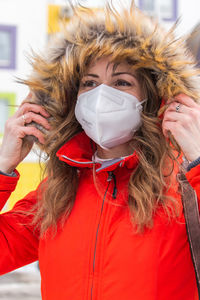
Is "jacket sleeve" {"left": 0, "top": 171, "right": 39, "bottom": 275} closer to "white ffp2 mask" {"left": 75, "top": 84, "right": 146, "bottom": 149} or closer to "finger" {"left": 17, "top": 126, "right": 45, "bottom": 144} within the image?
"finger" {"left": 17, "top": 126, "right": 45, "bottom": 144}

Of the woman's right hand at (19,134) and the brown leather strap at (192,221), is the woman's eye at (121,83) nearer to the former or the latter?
the woman's right hand at (19,134)

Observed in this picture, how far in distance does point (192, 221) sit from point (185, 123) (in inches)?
16.3

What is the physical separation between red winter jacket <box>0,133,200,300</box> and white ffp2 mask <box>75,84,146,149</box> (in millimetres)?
141

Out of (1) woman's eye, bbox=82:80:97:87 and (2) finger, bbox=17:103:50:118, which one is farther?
(2) finger, bbox=17:103:50:118

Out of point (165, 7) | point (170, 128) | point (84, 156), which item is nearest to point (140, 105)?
point (170, 128)

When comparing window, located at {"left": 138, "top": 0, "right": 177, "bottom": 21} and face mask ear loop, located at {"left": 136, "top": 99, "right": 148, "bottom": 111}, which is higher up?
window, located at {"left": 138, "top": 0, "right": 177, "bottom": 21}

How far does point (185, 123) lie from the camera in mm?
1705

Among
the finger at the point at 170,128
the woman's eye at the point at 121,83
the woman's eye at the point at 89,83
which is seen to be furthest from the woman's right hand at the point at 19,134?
the finger at the point at 170,128

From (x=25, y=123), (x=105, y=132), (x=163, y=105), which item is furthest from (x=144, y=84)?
(x=25, y=123)

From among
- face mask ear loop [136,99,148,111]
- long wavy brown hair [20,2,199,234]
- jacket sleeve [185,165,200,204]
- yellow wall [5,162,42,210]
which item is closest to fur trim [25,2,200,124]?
long wavy brown hair [20,2,199,234]

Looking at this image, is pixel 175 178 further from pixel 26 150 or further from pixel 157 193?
pixel 26 150

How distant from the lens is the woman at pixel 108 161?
5.49 ft

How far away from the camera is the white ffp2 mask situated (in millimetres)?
1928

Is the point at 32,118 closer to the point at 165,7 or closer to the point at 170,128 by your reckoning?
the point at 170,128
